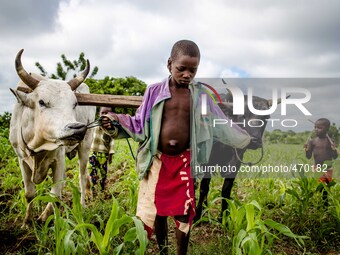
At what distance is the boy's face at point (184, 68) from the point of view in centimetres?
252

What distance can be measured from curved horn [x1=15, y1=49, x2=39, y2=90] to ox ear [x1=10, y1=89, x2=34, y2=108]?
10cm

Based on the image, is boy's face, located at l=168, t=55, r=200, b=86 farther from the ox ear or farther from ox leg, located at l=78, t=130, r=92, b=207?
ox leg, located at l=78, t=130, r=92, b=207

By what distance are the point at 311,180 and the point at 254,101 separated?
985 millimetres

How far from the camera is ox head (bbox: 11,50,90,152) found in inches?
123

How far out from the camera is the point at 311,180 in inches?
157

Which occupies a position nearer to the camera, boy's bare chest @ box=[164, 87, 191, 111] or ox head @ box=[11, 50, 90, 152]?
boy's bare chest @ box=[164, 87, 191, 111]

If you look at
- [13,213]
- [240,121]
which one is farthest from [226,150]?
[13,213]

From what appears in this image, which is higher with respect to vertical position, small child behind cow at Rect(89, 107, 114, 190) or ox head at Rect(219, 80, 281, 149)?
ox head at Rect(219, 80, 281, 149)

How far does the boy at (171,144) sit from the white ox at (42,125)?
1.70ft

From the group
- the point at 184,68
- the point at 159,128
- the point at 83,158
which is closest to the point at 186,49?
the point at 184,68

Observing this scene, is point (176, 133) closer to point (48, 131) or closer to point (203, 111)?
point (203, 111)

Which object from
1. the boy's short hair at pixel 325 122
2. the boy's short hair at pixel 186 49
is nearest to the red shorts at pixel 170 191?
the boy's short hair at pixel 186 49

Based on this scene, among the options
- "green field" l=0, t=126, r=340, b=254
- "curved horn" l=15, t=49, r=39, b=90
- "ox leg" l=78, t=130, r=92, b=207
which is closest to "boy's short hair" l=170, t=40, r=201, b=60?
"green field" l=0, t=126, r=340, b=254

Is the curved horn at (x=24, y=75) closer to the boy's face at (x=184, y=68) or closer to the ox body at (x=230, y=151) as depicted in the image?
the boy's face at (x=184, y=68)
